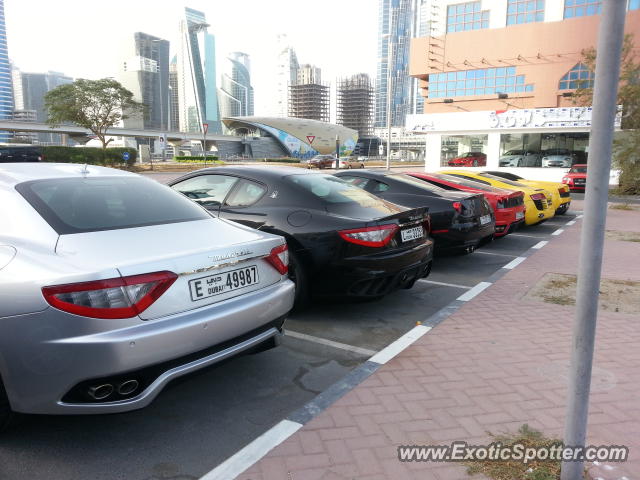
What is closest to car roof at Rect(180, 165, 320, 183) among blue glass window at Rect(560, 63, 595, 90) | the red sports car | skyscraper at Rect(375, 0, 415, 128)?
the red sports car

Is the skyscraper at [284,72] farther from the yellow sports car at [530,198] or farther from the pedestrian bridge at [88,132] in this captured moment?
the yellow sports car at [530,198]

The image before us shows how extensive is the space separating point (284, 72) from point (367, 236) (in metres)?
181

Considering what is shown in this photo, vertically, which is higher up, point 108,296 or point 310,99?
point 310,99

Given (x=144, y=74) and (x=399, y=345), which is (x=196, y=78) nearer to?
(x=144, y=74)

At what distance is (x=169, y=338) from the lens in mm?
2566

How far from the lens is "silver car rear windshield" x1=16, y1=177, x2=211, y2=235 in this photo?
2.93m

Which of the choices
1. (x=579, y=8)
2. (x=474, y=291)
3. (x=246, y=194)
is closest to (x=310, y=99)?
(x=579, y=8)

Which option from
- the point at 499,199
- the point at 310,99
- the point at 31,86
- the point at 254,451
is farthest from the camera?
the point at 31,86

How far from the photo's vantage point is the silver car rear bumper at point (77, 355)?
7.77 feet

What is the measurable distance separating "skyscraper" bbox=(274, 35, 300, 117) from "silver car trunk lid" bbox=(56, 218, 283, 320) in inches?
6862

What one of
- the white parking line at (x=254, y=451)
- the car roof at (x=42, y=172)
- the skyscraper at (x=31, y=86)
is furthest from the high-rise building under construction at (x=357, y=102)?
the white parking line at (x=254, y=451)

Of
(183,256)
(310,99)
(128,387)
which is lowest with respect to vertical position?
(128,387)

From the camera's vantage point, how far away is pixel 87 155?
126ft

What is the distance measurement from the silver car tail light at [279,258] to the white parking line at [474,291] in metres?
2.89
